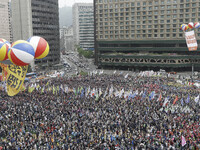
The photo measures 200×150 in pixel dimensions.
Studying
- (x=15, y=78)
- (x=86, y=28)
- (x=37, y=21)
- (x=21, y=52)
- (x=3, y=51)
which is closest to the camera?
(x=21, y=52)

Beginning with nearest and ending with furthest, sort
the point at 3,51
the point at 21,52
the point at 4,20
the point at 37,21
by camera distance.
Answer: the point at 21,52, the point at 3,51, the point at 37,21, the point at 4,20

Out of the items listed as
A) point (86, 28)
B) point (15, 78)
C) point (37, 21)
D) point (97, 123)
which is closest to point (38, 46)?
point (15, 78)

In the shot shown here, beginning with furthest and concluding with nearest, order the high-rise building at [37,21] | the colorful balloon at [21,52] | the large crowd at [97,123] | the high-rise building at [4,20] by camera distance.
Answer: the high-rise building at [4,20] < the high-rise building at [37,21] < the colorful balloon at [21,52] < the large crowd at [97,123]

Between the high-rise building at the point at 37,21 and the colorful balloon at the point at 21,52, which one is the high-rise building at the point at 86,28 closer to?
the high-rise building at the point at 37,21

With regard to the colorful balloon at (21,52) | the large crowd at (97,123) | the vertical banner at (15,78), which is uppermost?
the colorful balloon at (21,52)

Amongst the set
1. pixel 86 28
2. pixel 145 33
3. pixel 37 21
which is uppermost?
pixel 86 28

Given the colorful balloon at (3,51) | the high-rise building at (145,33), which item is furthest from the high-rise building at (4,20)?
the colorful balloon at (3,51)

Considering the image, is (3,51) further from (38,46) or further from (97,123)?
(97,123)
